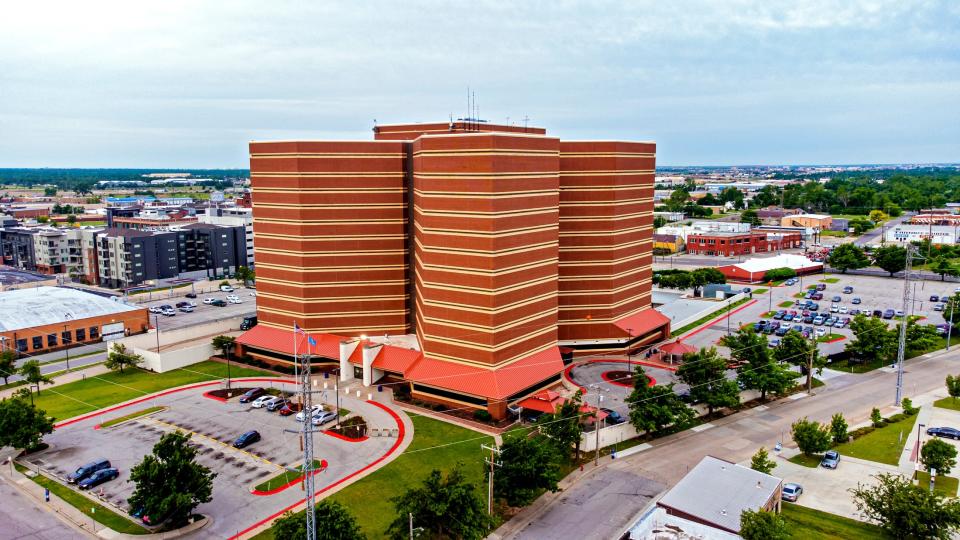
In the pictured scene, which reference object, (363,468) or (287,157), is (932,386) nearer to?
(363,468)

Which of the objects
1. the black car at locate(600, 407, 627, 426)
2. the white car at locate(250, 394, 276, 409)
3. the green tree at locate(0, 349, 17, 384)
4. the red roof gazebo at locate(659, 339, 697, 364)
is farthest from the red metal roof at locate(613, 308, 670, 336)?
the green tree at locate(0, 349, 17, 384)

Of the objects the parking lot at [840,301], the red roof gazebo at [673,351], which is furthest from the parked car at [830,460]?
the parking lot at [840,301]

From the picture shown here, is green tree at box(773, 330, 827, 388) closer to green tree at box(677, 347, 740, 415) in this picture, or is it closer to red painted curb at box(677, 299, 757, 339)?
green tree at box(677, 347, 740, 415)

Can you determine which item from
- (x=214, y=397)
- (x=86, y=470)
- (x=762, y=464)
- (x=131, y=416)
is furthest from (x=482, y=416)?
(x=131, y=416)

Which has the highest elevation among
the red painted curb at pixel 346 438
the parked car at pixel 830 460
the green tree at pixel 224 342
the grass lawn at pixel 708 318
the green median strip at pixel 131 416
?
the green tree at pixel 224 342

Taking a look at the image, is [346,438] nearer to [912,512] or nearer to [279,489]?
[279,489]

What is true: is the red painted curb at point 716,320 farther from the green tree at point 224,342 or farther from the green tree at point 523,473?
the green tree at point 224,342
